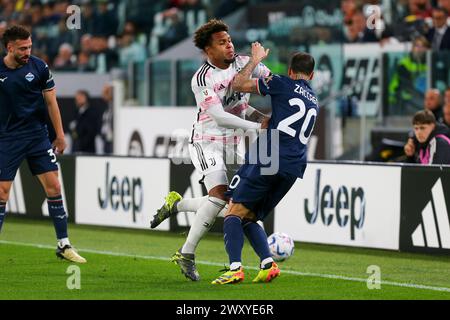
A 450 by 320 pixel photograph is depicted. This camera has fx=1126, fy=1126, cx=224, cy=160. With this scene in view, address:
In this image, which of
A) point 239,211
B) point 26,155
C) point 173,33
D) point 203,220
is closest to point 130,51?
point 173,33

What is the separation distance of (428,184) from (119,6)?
1632cm

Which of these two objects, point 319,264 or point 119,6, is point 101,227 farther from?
point 119,6

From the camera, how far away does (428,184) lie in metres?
12.1

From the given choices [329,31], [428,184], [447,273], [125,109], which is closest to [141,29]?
[125,109]

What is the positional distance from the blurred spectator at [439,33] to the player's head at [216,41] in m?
7.69

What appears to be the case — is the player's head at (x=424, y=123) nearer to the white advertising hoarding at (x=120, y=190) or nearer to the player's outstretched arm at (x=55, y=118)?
the white advertising hoarding at (x=120, y=190)

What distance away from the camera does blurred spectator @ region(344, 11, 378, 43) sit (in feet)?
57.9

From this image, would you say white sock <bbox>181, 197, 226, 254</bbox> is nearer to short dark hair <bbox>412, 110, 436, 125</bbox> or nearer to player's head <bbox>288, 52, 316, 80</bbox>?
player's head <bbox>288, 52, 316, 80</bbox>

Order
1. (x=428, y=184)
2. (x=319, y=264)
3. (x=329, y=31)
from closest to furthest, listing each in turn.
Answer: (x=319, y=264), (x=428, y=184), (x=329, y=31)

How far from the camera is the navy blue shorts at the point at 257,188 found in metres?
9.00

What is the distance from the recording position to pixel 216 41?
30.6ft

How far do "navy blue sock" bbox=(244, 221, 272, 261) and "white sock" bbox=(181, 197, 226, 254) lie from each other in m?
0.33

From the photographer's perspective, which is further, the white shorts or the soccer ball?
the soccer ball

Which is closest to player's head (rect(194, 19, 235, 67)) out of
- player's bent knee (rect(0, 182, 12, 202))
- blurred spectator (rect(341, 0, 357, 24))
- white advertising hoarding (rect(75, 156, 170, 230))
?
player's bent knee (rect(0, 182, 12, 202))
